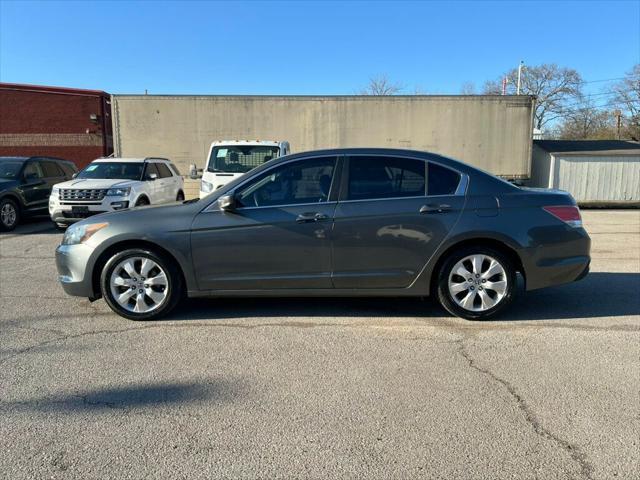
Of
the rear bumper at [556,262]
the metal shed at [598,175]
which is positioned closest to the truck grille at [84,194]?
the rear bumper at [556,262]

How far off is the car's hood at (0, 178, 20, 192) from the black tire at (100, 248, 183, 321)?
835 centimetres

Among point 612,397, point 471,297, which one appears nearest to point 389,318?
point 471,297

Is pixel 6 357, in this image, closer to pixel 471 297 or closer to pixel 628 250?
pixel 471 297

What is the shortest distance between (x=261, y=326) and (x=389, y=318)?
4.17 feet

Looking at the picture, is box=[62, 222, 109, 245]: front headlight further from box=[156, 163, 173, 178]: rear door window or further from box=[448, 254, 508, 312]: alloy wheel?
box=[156, 163, 173, 178]: rear door window

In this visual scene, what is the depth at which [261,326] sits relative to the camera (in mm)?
4680

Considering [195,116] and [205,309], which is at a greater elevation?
[195,116]

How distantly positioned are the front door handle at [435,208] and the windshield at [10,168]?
1105 cm

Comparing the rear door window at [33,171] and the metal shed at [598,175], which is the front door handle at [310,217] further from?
the metal shed at [598,175]

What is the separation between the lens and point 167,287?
476 cm

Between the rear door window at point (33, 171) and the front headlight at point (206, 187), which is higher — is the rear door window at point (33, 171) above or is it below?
above

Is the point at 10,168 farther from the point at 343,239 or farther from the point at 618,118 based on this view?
the point at 618,118

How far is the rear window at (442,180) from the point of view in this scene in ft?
15.6

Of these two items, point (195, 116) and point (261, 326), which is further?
point (195, 116)
